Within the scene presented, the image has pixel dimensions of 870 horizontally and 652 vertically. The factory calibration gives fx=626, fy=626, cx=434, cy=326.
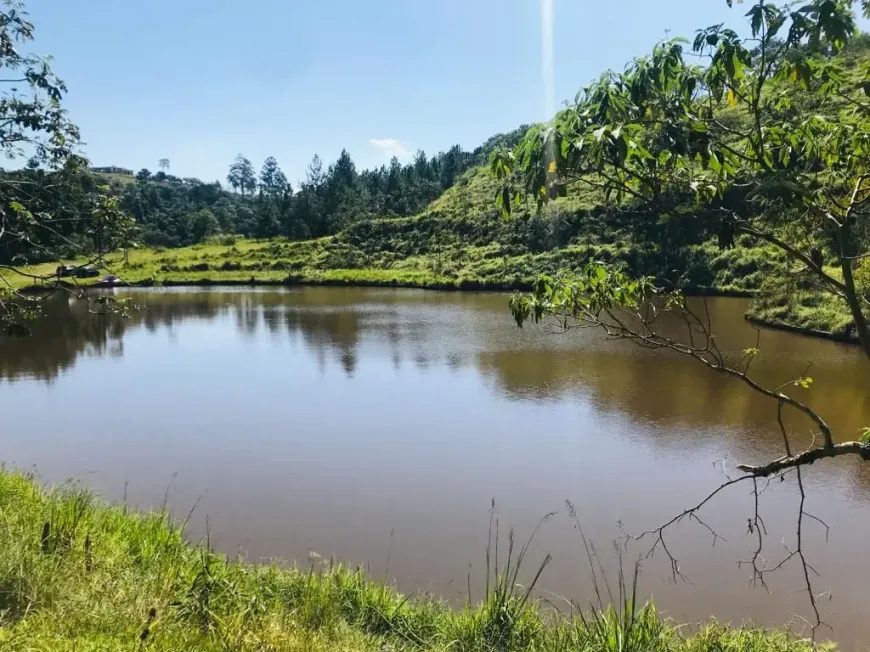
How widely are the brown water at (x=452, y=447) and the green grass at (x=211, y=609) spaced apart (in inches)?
52.9

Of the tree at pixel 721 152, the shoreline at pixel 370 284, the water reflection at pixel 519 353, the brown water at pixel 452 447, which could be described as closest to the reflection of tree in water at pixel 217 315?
the water reflection at pixel 519 353

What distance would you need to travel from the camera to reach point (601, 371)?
1548 cm

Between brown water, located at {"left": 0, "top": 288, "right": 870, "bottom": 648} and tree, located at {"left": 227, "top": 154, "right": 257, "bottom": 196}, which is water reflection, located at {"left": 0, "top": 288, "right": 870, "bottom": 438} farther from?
tree, located at {"left": 227, "top": 154, "right": 257, "bottom": 196}

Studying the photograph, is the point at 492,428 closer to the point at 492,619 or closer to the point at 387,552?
the point at 387,552

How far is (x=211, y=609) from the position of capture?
165 inches

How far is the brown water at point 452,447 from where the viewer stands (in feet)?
22.7

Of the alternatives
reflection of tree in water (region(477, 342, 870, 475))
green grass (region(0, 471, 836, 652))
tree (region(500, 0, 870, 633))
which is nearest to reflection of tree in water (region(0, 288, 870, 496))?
reflection of tree in water (region(477, 342, 870, 475))

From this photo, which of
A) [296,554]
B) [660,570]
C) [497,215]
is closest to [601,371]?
[660,570]

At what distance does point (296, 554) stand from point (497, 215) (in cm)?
4340

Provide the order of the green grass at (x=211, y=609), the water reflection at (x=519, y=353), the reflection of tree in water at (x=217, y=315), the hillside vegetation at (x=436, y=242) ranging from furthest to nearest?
the hillside vegetation at (x=436, y=242) → the reflection of tree in water at (x=217, y=315) → the water reflection at (x=519, y=353) → the green grass at (x=211, y=609)

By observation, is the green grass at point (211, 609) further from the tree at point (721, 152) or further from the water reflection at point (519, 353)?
the water reflection at point (519, 353)

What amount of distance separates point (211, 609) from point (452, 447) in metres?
6.42

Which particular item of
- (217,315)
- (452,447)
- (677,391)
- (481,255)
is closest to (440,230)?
(481,255)

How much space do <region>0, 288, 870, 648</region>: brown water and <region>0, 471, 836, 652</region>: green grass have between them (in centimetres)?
134
